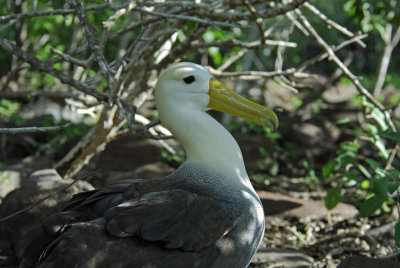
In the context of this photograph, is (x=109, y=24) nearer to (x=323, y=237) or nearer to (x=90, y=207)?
(x=90, y=207)

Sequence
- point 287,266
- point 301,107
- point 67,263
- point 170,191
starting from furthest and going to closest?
point 301,107 < point 287,266 < point 170,191 < point 67,263

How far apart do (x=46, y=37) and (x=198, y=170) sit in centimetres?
670

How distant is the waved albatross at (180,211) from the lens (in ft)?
8.40

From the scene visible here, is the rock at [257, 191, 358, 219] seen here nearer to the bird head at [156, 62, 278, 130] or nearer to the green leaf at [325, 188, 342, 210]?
the green leaf at [325, 188, 342, 210]

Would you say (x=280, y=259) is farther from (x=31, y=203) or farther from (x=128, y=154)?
(x=128, y=154)

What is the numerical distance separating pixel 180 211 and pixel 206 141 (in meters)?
0.61

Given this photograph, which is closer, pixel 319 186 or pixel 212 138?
pixel 212 138

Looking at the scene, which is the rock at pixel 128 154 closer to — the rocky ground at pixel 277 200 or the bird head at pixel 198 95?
the rocky ground at pixel 277 200

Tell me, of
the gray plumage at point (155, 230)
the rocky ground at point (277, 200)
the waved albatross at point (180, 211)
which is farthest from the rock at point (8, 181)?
the gray plumage at point (155, 230)

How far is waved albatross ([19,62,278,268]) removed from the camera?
2.56 metres

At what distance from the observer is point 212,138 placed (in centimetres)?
317

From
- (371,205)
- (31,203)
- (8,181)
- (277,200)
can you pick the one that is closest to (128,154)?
(8,181)

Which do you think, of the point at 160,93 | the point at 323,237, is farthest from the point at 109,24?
the point at 323,237

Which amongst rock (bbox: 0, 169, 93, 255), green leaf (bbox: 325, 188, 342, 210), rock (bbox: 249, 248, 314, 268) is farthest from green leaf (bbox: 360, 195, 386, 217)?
rock (bbox: 0, 169, 93, 255)
